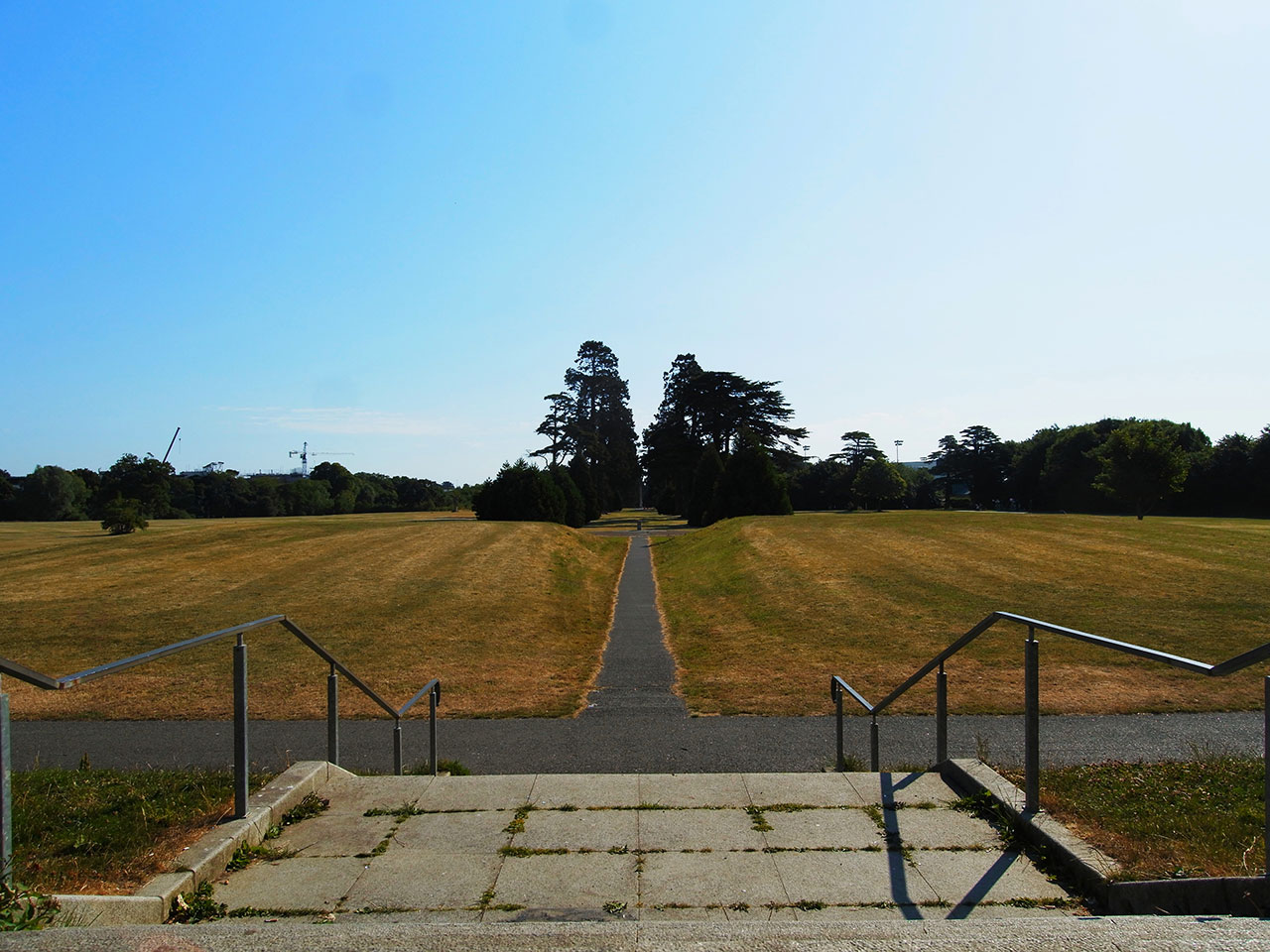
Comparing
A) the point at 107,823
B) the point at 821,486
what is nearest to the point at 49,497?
the point at 821,486

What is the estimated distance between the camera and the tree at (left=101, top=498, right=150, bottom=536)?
116 ft

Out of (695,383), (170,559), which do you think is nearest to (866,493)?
(695,383)

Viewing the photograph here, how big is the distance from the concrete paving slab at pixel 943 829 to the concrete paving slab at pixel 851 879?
0.96ft

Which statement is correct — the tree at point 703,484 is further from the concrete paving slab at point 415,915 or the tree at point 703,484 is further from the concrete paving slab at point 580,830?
the concrete paving slab at point 415,915

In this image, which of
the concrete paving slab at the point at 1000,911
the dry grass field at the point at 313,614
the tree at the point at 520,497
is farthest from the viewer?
the tree at the point at 520,497

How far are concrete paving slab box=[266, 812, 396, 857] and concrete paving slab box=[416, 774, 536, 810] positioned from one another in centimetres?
38

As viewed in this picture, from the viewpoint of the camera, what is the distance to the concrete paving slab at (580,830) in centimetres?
432

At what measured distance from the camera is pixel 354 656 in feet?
45.8

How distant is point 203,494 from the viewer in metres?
81.8

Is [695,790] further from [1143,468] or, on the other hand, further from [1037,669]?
[1143,468]

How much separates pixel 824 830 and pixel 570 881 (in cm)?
147

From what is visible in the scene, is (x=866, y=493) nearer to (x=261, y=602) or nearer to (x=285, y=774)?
(x=261, y=602)

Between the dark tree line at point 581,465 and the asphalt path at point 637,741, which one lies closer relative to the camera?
the asphalt path at point 637,741

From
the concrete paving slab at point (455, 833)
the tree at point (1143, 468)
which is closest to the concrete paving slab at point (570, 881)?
the concrete paving slab at point (455, 833)
